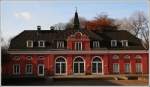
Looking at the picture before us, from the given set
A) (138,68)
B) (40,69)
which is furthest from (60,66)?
(138,68)

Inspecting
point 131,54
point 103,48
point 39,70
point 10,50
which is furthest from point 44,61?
point 131,54

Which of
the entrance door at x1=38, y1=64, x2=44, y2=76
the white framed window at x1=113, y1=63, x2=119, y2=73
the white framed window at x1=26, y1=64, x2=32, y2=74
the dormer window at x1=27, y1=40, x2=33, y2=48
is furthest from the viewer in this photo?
the dormer window at x1=27, y1=40, x2=33, y2=48

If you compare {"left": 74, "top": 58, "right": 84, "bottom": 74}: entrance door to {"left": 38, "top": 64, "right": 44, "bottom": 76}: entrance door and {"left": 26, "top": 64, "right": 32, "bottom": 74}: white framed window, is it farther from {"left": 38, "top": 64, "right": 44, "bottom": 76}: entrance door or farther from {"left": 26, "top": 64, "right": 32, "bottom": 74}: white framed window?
{"left": 26, "top": 64, "right": 32, "bottom": 74}: white framed window

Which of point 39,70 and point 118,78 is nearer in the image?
point 118,78

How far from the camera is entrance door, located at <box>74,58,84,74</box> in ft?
83.4

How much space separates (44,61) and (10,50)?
244cm

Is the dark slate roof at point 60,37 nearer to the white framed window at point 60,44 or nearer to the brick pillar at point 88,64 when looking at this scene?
the white framed window at point 60,44

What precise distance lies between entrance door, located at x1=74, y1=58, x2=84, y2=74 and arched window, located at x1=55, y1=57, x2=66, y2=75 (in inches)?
31.2

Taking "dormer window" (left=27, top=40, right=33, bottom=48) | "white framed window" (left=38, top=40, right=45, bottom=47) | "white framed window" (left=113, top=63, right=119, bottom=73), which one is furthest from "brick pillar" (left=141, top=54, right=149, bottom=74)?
"dormer window" (left=27, top=40, right=33, bottom=48)

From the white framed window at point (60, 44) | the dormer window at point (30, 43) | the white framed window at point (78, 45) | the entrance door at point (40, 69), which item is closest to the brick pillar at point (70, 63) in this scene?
the white framed window at point (78, 45)

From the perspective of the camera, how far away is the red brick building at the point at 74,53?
24.8 metres

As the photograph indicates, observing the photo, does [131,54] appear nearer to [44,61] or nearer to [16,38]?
[44,61]

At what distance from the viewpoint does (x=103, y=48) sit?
1023 inches

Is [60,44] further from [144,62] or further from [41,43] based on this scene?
[144,62]
